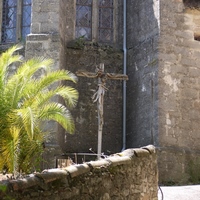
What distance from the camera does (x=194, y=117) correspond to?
42.8ft

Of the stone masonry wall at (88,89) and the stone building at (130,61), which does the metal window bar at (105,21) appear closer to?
the stone building at (130,61)

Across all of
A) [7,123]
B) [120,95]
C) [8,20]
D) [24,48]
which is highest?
[8,20]

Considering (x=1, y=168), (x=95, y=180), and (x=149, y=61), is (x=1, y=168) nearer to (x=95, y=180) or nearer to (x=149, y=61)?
(x=95, y=180)

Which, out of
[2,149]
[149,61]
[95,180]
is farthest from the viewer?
[149,61]

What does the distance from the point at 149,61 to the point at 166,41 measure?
0.73 meters

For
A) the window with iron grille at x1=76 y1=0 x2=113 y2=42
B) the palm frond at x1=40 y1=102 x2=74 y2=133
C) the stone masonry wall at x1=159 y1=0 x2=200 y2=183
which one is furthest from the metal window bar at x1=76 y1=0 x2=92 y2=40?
the palm frond at x1=40 y1=102 x2=74 y2=133

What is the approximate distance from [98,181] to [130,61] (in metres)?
8.24

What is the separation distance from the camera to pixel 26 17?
15.1 metres

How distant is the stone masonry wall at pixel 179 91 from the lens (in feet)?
40.9

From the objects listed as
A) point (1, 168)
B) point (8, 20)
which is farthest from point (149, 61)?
point (1, 168)

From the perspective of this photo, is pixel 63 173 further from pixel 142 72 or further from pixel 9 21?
pixel 9 21

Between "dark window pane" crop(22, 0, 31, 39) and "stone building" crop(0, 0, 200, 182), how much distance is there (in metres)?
0.03

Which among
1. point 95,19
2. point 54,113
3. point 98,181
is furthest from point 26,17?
point 98,181

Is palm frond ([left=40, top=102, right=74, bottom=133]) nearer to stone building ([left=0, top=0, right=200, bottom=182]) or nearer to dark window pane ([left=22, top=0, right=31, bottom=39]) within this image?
stone building ([left=0, top=0, right=200, bottom=182])
